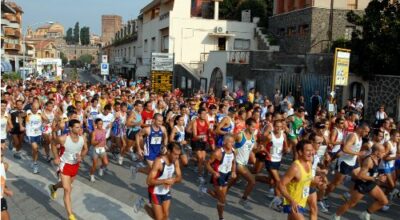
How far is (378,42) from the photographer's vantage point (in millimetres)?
19734

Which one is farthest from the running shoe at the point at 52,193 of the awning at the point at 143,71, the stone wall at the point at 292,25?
the awning at the point at 143,71

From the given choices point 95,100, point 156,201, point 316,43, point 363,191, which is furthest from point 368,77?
point 156,201

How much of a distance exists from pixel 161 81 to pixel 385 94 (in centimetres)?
1100

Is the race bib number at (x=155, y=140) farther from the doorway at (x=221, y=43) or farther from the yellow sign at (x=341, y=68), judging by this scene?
the doorway at (x=221, y=43)

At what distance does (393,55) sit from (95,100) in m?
12.8

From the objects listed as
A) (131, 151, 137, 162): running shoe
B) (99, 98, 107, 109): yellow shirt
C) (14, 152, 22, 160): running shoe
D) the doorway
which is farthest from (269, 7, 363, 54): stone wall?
(14, 152, 22, 160): running shoe

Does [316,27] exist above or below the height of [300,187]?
above

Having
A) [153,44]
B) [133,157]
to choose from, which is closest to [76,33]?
[153,44]

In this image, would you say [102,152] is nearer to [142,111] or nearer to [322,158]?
[142,111]

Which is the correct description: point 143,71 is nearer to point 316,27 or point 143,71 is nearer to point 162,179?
point 316,27

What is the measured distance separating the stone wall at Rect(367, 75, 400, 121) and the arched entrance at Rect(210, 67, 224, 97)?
11.5 meters

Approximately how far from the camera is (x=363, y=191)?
7.40m

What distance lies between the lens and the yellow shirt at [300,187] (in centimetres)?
600

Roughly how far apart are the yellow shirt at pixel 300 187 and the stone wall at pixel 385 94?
1446cm
